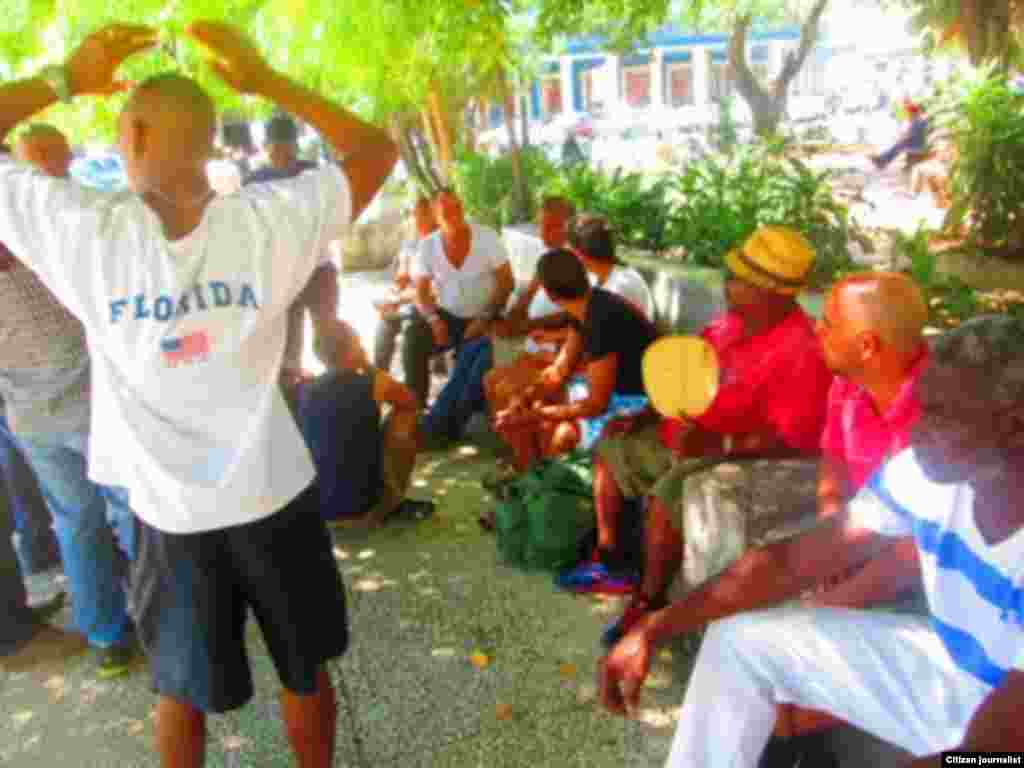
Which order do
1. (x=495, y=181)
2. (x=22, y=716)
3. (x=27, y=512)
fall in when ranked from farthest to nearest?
(x=495, y=181)
(x=27, y=512)
(x=22, y=716)

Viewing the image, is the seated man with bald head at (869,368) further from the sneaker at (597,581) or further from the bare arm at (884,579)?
the sneaker at (597,581)

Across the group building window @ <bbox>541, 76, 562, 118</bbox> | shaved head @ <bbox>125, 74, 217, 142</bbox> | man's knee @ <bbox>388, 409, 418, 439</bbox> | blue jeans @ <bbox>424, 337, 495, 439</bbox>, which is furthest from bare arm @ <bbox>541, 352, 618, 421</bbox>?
building window @ <bbox>541, 76, 562, 118</bbox>

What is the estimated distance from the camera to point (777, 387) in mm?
3158

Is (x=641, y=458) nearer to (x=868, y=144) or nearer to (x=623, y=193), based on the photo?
(x=623, y=193)

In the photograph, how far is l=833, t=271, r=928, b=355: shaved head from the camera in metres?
2.49

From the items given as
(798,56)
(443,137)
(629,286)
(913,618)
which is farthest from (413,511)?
(798,56)

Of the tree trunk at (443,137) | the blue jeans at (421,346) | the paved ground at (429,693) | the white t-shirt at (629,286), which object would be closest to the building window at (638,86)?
the tree trunk at (443,137)

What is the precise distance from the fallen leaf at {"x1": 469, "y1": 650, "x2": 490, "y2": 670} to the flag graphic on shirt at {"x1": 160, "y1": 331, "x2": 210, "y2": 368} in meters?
1.72

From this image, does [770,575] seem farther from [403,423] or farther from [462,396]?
[462,396]

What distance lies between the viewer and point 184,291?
76.9 inches

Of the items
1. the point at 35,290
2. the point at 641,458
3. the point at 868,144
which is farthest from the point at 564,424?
the point at 868,144

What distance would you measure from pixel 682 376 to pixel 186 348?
5.86 ft

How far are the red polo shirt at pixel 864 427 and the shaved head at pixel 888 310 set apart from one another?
0.23ft

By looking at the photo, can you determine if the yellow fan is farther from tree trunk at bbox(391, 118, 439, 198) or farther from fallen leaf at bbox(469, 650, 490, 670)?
tree trunk at bbox(391, 118, 439, 198)
